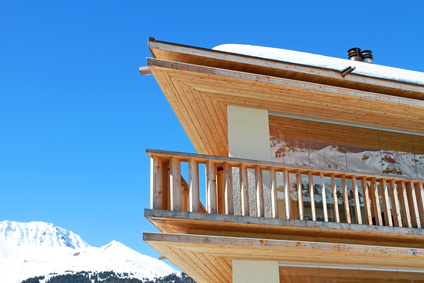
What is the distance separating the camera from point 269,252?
343 inches

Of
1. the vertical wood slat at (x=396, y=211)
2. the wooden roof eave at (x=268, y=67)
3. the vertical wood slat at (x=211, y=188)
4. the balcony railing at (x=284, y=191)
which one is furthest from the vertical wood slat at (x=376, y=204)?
the vertical wood slat at (x=211, y=188)

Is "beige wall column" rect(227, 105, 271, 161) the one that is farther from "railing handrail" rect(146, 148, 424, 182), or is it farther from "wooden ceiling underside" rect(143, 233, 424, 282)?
"wooden ceiling underside" rect(143, 233, 424, 282)

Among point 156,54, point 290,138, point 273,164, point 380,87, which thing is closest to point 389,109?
point 380,87

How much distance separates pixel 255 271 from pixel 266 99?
10.5ft

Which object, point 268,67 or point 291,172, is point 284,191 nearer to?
point 291,172

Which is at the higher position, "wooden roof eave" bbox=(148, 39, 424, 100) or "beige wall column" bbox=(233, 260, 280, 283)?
"wooden roof eave" bbox=(148, 39, 424, 100)

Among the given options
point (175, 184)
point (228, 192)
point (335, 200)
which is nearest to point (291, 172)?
point (335, 200)

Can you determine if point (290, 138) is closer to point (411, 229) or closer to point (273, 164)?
point (273, 164)

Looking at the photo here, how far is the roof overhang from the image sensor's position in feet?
30.2

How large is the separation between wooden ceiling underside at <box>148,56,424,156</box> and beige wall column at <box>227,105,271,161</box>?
0.16 metres

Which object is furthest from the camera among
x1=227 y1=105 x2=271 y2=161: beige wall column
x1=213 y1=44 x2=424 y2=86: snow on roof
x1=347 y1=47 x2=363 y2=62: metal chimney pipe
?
x1=347 y1=47 x2=363 y2=62: metal chimney pipe

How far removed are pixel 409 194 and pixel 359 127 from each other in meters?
1.94

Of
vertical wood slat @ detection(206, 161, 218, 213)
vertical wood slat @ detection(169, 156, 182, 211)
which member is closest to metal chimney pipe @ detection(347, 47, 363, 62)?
vertical wood slat @ detection(206, 161, 218, 213)

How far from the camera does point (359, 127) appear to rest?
10984 millimetres
